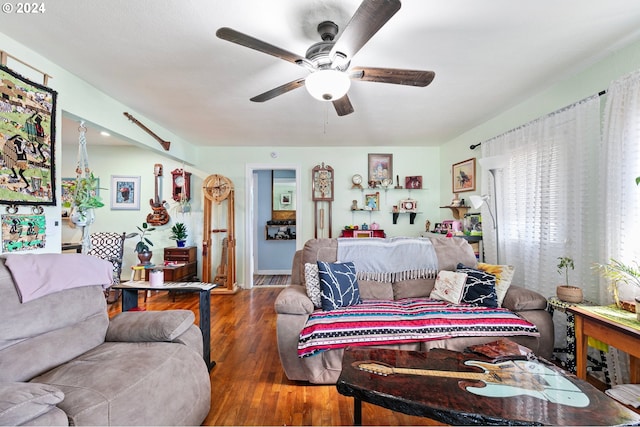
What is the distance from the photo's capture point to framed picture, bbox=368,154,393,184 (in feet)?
15.4

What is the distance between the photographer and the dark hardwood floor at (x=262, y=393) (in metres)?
1.66

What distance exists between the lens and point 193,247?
4668 millimetres

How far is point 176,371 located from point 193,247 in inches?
139

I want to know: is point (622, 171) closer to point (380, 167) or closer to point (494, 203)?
point (494, 203)

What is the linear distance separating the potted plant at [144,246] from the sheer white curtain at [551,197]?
450 centimetres

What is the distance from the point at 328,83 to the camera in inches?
61.5

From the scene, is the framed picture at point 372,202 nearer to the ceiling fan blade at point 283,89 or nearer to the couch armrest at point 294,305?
the couch armrest at point 294,305

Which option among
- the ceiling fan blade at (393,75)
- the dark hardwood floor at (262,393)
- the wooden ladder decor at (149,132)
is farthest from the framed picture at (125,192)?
the ceiling fan blade at (393,75)

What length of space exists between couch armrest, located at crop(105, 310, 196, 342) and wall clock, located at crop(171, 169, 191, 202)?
3.10 meters

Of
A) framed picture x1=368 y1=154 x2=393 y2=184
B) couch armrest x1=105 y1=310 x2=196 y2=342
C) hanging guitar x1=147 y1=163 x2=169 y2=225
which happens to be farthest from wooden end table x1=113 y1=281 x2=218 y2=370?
framed picture x1=368 y1=154 x2=393 y2=184

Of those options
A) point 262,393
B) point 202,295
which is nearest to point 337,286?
point 262,393

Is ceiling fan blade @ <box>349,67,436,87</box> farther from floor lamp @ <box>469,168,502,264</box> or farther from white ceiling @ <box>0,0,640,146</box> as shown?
floor lamp @ <box>469,168,502,264</box>

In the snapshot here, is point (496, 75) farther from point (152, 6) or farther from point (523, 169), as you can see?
point (152, 6)

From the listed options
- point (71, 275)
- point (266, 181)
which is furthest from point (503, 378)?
point (266, 181)
